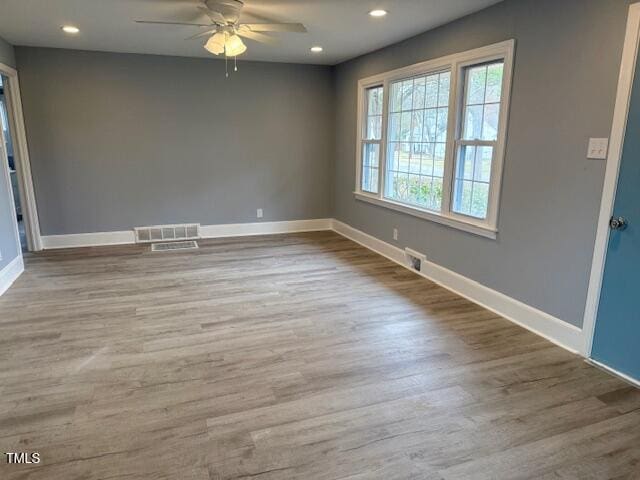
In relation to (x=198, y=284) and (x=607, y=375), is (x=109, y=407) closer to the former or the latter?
(x=198, y=284)

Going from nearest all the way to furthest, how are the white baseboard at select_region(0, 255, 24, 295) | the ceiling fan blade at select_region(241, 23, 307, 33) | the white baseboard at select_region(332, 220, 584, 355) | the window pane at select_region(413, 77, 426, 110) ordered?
the white baseboard at select_region(332, 220, 584, 355) < the ceiling fan blade at select_region(241, 23, 307, 33) < the white baseboard at select_region(0, 255, 24, 295) < the window pane at select_region(413, 77, 426, 110)

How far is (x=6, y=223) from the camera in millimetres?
4188

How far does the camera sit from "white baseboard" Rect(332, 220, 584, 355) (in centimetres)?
294

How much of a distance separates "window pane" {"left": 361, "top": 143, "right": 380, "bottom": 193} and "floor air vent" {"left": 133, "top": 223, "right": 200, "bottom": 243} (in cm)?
243

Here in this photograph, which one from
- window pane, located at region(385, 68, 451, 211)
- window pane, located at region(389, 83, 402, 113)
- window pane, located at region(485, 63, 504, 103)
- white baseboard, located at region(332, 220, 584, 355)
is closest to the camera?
white baseboard, located at region(332, 220, 584, 355)

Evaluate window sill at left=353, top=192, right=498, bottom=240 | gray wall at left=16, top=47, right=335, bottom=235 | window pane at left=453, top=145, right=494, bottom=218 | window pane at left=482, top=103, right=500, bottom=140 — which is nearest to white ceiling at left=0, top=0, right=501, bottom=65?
gray wall at left=16, top=47, right=335, bottom=235

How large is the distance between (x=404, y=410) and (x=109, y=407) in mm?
1570

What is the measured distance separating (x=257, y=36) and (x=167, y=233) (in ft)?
9.70

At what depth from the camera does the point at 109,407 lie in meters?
2.28

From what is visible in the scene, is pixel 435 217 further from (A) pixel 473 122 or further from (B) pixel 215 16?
(B) pixel 215 16

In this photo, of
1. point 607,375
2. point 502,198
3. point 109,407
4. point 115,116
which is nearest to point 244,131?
point 115,116

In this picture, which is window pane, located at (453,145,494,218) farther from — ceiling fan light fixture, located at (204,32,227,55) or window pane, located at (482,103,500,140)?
ceiling fan light fixture, located at (204,32,227,55)

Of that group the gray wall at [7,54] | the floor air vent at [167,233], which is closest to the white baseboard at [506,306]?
the floor air vent at [167,233]

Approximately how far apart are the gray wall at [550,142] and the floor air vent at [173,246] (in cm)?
344
